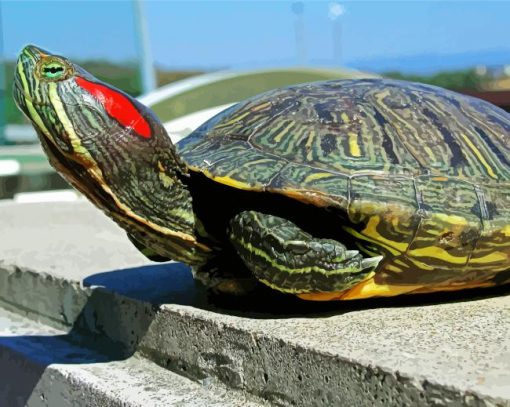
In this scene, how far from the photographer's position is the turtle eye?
1.83 m

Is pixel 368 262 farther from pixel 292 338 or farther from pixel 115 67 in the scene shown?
pixel 115 67

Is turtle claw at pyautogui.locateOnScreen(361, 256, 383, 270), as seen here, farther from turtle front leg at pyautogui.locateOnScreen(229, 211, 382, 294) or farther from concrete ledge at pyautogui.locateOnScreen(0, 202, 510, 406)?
concrete ledge at pyautogui.locateOnScreen(0, 202, 510, 406)

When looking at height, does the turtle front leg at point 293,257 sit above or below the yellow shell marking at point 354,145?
below

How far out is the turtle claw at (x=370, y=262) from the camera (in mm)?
1844

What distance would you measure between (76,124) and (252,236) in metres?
0.54

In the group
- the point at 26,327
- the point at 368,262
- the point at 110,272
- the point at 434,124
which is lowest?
the point at 26,327

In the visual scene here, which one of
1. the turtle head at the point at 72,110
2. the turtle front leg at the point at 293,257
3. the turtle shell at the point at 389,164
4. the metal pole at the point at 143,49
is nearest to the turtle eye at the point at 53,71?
the turtle head at the point at 72,110

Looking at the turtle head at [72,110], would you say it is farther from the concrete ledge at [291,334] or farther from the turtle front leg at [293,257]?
the concrete ledge at [291,334]

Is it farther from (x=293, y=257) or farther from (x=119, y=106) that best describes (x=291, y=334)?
(x=119, y=106)

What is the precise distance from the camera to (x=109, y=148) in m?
1.85

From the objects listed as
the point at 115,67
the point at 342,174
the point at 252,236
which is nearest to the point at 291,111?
the point at 342,174

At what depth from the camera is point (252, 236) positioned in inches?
71.6

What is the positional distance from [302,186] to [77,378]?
3.27 ft

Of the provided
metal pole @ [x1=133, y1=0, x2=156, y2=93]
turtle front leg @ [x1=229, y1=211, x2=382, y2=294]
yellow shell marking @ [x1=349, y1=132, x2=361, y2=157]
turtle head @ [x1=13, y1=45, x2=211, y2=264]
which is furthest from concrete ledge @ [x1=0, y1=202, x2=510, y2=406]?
metal pole @ [x1=133, y1=0, x2=156, y2=93]
